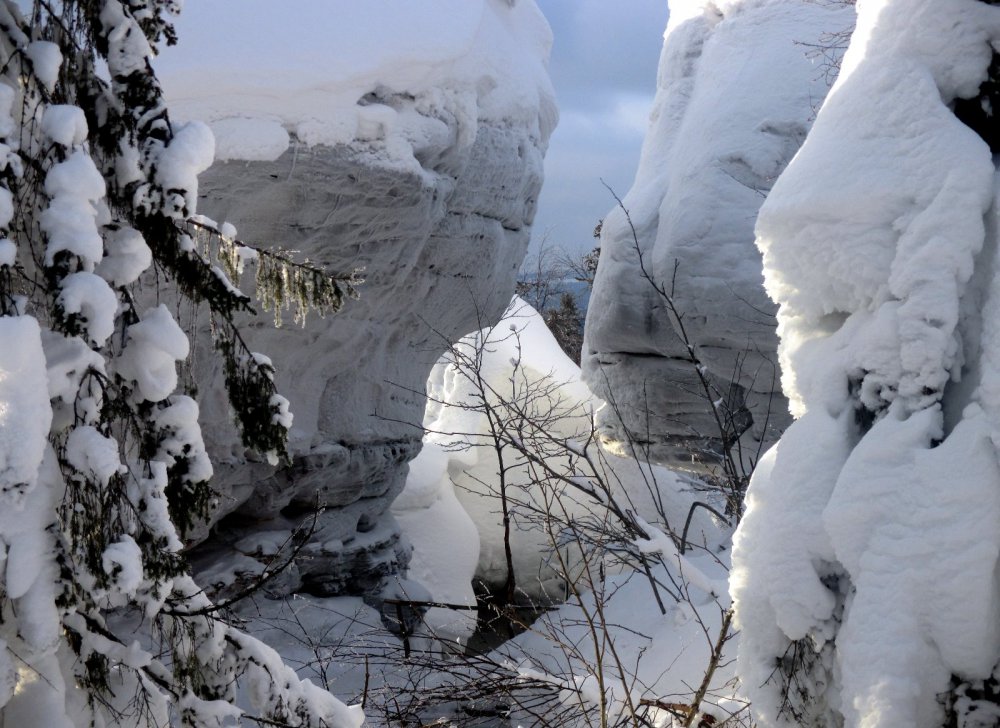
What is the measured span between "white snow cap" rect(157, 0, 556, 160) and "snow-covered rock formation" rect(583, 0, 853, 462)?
11.8 feet

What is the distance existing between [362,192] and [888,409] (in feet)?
16.4

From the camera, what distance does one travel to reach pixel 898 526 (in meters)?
2.64

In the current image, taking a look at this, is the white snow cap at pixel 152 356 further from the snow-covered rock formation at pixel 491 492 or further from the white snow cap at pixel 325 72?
the snow-covered rock formation at pixel 491 492

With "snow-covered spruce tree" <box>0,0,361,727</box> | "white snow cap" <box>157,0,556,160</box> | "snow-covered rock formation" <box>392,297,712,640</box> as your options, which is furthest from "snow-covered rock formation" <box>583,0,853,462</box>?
"snow-covered spruce tree" <box>0,0,361,727</box>

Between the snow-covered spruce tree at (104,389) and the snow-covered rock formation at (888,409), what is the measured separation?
162cm

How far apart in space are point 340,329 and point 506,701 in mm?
4401

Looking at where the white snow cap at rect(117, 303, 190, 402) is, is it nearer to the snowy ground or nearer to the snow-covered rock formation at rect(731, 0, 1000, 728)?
the snowy ground

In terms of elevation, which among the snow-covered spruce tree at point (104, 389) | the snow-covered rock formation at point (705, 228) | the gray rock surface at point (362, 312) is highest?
the snow-covered rock formation at point (705, 228)

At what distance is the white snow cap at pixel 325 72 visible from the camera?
614cm

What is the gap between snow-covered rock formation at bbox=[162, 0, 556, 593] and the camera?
6316mm

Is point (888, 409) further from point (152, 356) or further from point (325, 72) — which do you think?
point (325, 72)

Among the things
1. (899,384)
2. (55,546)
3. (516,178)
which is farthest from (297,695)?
(516,178)

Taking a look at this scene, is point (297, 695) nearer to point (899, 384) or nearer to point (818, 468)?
point (818, 468)

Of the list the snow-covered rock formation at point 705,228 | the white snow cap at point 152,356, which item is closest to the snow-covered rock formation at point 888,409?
the white snow cap at point 152,356
